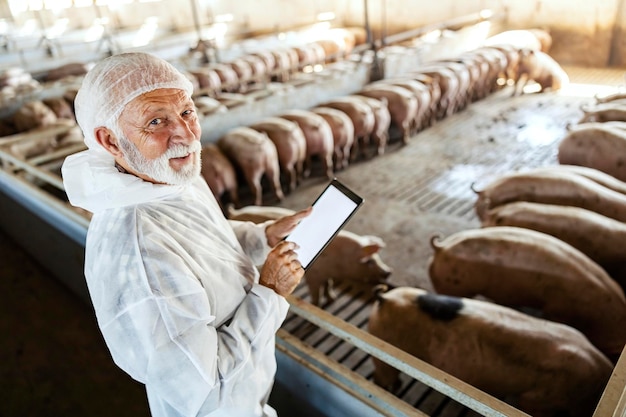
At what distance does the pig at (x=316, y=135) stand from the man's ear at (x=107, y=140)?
479 cm

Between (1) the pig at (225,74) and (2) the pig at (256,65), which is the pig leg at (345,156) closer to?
(1) the pig at (225,74)

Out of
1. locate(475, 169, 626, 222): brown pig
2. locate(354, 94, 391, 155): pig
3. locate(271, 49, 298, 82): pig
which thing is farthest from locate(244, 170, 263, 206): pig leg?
locate(271, 49, 298, 82): pig

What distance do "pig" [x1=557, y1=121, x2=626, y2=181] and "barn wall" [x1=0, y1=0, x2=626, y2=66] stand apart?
4.92 m

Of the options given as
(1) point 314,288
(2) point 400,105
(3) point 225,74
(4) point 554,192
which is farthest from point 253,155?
(3) point 225,74

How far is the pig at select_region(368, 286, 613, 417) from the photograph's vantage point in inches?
94.5

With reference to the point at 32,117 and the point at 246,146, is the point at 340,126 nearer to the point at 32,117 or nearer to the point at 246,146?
the point at 246,146

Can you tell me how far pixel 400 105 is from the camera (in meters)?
7.20

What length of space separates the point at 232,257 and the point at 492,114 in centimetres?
800

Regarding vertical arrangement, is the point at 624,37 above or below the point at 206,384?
below

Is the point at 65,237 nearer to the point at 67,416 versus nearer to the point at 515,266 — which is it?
the point at 67,416

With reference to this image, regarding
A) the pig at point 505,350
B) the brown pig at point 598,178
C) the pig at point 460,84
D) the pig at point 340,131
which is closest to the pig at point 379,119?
the pig at point 340,131

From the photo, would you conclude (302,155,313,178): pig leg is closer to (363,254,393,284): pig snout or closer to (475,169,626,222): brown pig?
(475,169,626,222): brown pig

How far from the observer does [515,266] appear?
3180mm

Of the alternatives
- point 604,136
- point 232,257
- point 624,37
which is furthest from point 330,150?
point 624,37
